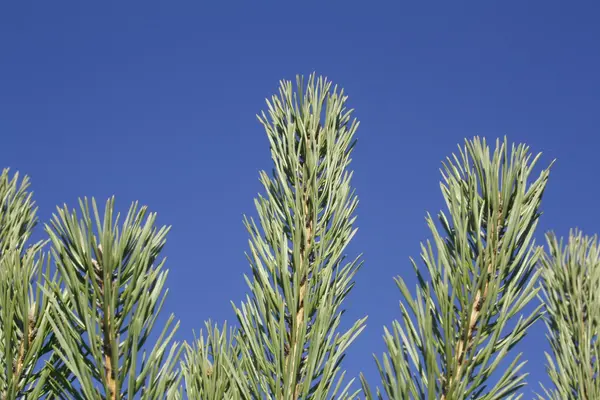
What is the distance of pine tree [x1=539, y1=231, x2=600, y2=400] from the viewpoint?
9.19 ft

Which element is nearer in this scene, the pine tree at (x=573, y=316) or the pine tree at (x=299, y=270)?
the pine tree at (x=299, y=270)

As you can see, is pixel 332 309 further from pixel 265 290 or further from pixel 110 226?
pixel 110 226

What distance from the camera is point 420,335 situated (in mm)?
1466

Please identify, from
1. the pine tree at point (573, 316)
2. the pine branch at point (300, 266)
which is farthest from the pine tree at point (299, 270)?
the pine tree at point (573, 316)

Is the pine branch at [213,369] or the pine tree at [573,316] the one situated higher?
the pine tree at [573,316]

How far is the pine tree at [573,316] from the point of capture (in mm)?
2801

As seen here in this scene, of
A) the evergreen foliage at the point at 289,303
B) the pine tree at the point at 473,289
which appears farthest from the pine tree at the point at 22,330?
the pine tree at the point at 473,289

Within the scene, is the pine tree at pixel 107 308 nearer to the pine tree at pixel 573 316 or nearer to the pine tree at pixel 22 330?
the pine tree at pixel 22 330

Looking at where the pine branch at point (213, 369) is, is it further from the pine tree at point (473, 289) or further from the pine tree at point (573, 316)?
the pine tree at point (573, 316)

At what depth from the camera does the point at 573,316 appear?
310 centimetres

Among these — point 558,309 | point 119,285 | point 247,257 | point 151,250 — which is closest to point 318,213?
point 247,257

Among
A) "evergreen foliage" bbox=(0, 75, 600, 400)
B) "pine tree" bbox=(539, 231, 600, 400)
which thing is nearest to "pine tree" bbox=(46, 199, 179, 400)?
"evergreen foliage" bbox=(0, 75, 600, 400)

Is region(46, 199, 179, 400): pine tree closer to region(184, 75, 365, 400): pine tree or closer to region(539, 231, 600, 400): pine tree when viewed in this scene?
region(184, 75, 365, 400): pine tree

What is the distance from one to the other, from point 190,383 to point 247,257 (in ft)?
1.06
